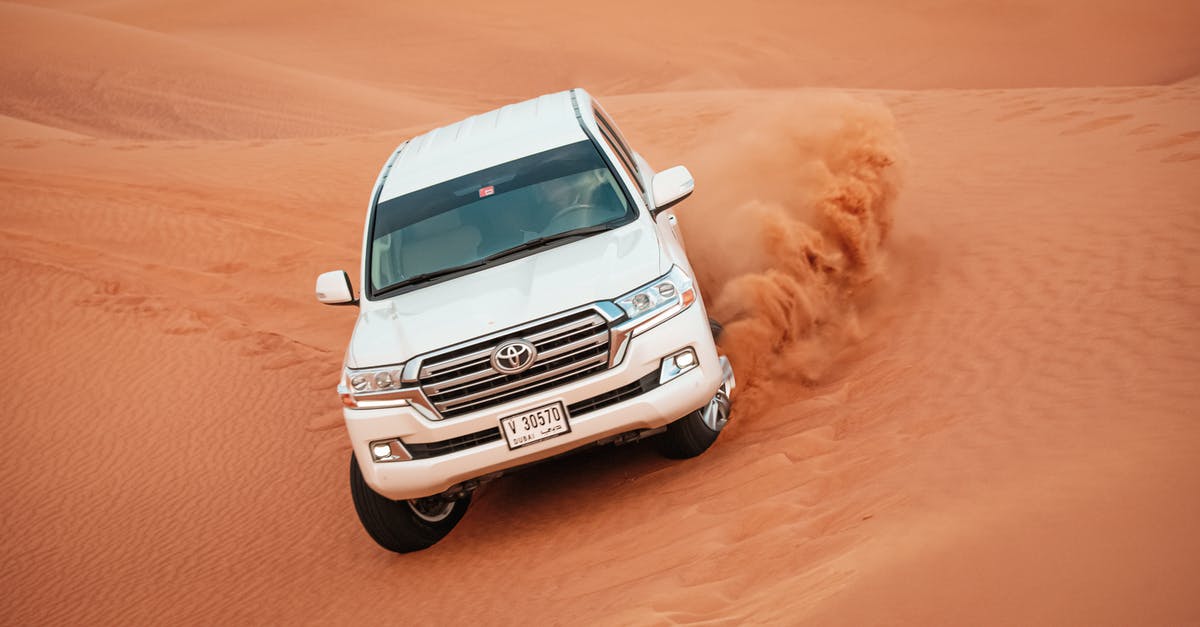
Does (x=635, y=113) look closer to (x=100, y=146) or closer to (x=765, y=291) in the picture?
(x=100, y=146)

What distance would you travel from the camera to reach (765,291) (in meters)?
7.18

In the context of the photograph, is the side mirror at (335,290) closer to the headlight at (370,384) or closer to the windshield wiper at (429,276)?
the windshield wiper at (429,276)

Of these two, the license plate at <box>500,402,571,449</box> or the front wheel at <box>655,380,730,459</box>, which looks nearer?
the license plate at <box>500,402,571,449</box>

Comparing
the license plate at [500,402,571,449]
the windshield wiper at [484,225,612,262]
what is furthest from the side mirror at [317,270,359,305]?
the license plate at [500,402,571,449]

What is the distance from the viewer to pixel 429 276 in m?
5.88

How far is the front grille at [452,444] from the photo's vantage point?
5133 mm

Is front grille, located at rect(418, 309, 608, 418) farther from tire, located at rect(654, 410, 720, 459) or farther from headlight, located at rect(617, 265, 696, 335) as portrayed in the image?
tire, located at rect(654, 410, 720, 459)

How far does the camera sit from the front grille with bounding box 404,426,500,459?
5.13 m

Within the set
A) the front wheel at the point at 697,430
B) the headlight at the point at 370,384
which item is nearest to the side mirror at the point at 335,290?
the headlight at the point at 370,384

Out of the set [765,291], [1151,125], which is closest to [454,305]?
[765,291]

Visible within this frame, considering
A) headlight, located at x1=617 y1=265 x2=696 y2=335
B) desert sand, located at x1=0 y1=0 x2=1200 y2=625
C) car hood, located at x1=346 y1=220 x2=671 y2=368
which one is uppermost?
car hood, located at x1=346 y1=220 x2=671 y2=368

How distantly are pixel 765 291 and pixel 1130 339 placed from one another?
234cm

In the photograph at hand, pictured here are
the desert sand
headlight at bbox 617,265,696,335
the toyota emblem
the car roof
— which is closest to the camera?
the desert sand

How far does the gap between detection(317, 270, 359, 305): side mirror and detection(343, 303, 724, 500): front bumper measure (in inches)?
38.4
